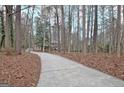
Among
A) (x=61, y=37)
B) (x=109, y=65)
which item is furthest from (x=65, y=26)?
(x=109, y=65)

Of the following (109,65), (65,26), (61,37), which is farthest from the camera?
(65,26)

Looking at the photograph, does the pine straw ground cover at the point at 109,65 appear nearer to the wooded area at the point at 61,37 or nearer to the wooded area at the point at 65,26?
the wooded area at the point at 61,37

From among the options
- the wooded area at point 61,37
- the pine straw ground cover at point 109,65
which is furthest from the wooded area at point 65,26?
the pine straw ground cover at point 109,65

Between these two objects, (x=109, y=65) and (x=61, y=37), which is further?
(x=61, y=37)

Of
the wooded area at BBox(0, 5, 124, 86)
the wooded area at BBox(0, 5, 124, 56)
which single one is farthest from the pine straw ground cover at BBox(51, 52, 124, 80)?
the wooded area at BBox(0, 5, 124, 56)

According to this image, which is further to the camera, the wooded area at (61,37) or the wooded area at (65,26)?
the wooded area at (65,26)

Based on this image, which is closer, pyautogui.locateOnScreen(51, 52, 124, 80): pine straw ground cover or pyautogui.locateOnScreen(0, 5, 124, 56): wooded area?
pyautogui.locateOnScreen(51, 52, 124, 80): pine straw ground cover

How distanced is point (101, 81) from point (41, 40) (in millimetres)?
54069

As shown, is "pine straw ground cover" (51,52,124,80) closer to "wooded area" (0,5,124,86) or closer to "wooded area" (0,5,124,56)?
"wooded area" (0,5,124,86)

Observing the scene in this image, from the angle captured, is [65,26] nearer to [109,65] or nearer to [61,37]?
[61,37]
